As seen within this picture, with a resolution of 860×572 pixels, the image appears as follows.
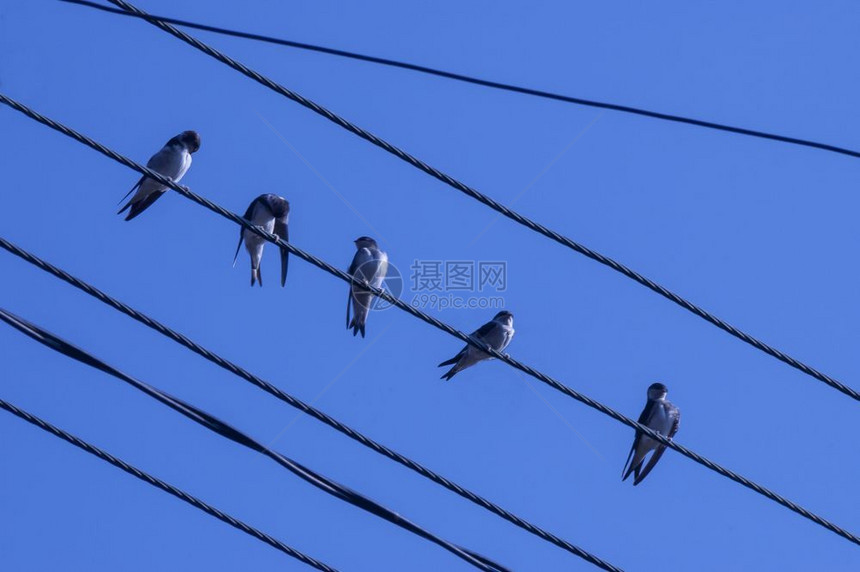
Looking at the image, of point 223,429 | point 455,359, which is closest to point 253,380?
point 223,429

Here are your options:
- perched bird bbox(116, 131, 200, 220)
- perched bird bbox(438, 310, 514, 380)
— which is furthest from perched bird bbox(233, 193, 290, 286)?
perched bird bbox(438, 310, 514, 380)

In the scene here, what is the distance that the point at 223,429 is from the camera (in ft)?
13.4

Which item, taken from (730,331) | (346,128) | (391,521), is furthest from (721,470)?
(346,128)

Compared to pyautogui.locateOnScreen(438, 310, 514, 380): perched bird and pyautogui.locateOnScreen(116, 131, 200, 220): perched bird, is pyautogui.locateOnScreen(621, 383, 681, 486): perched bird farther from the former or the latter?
pyautogui.locateOnScreen(116, 131, 200, 220): perched bird

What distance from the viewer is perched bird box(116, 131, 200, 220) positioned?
9.09 m

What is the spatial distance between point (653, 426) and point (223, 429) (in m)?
6.25

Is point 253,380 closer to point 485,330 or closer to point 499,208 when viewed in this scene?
point 499,208

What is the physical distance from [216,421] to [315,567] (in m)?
0.49

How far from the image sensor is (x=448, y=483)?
13.5 ft

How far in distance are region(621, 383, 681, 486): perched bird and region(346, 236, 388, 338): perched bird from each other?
6.46 feet

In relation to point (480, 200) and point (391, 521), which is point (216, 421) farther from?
point (480, 200)

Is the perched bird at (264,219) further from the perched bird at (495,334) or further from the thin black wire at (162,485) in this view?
the thin black wire at (162,485)

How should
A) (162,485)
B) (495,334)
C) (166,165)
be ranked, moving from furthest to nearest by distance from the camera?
(495,334) → (166,165) → (162,485)

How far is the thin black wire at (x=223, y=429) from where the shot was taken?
4.01m
